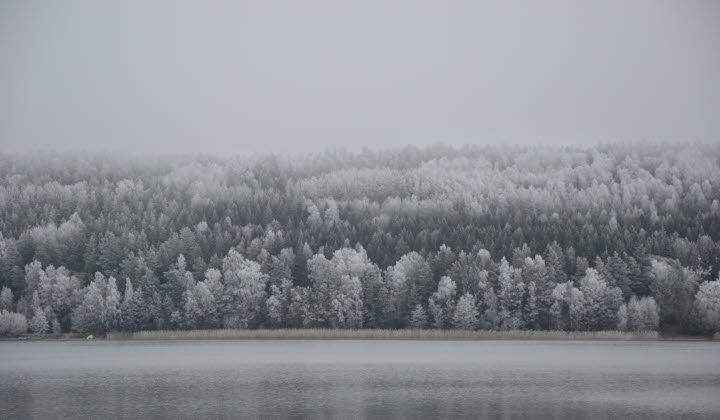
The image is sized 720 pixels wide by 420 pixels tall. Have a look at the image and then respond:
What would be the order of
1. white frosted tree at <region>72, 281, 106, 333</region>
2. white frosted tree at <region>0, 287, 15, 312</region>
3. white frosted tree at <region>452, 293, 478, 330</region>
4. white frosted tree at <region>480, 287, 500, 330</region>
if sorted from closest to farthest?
1. white frosted tree at <region>452, 293, 478, 330</region>
2. white frosted tree at <region>480, 287, 500, 330</region>
3. white frosted tree at <region>72, 281, 106, 333</region>
4. white frosted tree at <region>0, 287, 15, 312</region>

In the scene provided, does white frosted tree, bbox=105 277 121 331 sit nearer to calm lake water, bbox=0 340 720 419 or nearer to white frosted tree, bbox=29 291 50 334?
white frosted tree, bbox=29 291 50 334

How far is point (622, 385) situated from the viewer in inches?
2210

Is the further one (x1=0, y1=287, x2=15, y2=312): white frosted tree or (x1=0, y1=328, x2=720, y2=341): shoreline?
(x1=0, y1=287, x2=15, y2=312): white frosted tree

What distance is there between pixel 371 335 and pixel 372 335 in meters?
0.14

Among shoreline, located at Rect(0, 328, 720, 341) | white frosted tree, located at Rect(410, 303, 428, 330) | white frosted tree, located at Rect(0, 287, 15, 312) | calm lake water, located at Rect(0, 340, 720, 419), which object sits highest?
calm lake water, located at Rect(0, 340, 720, 419)

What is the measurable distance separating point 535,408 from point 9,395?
103 ft

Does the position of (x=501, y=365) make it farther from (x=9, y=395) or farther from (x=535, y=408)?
(x=9, y=395)

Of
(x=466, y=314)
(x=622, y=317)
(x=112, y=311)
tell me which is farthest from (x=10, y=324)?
(x=622, y=317)

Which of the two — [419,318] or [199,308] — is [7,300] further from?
[419,318]

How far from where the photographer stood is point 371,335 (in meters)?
121

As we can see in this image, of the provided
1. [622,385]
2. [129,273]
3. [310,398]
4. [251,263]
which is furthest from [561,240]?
[310,398]

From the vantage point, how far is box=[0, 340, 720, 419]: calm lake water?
149 ft

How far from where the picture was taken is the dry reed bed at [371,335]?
113750 millimetres

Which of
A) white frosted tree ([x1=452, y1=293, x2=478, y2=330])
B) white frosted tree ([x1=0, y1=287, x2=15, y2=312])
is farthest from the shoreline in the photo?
white frosted tree ([x1=0, y1=287, x2=15, y2=312])
